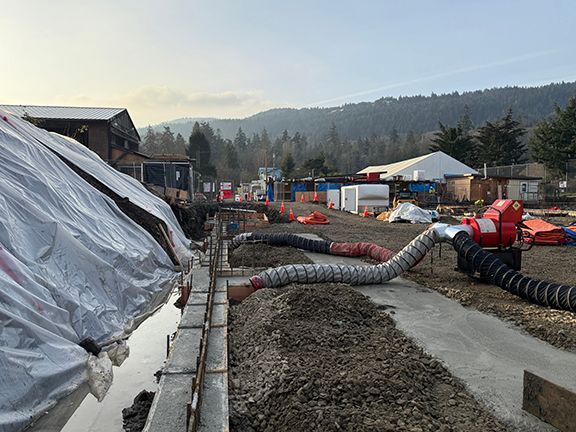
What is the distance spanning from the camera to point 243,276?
30.0 feet

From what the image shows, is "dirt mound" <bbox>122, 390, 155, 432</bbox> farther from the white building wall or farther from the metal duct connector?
the white building wall

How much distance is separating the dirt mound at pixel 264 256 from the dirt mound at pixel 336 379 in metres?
4.69

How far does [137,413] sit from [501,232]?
24.6 feet

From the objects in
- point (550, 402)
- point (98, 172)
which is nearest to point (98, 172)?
point (98, 172)

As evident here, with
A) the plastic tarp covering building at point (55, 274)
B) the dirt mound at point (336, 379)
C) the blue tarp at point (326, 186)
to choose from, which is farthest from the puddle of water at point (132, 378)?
the blue tarp at point (326, 186)

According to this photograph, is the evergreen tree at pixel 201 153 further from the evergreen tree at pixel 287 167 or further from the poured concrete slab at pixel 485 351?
the poured concrete slab at pixel 485 351

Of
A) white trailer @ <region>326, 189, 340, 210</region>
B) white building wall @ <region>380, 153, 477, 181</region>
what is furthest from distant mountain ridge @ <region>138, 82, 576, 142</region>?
white trailer @ <region>326, 189, 340, 210</region>

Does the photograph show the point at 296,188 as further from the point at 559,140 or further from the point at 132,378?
the point at 132,378

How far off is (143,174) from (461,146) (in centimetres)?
5339

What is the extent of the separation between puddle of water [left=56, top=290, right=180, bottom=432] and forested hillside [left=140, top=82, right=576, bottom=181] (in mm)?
63779

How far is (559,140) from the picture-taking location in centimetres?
5009

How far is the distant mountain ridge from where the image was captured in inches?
5118

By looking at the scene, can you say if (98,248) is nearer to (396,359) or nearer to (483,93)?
(396,359)

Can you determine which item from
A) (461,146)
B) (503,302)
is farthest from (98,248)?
(461,146)
